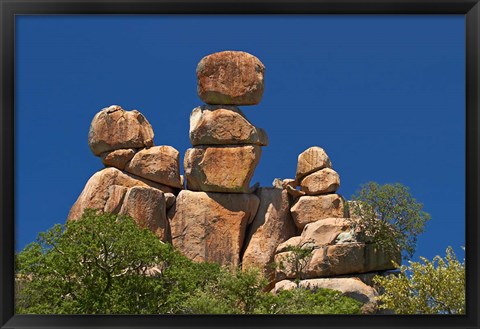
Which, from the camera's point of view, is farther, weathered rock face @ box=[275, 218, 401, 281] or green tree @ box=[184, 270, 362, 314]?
weathered rock face @ box=[275, 218, 401, 281]

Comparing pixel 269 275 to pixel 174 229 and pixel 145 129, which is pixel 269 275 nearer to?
pixel 174 229

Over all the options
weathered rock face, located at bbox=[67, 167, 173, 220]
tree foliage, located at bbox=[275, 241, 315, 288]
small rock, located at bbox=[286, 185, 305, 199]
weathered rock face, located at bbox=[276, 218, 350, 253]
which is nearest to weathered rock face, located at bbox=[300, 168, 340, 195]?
small rock, located at bbox=[286, 185, 305, 199]

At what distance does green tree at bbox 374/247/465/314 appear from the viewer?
20938 millimetres

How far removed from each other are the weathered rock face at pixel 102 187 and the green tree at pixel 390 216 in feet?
23.4

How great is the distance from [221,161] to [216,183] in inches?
30.3

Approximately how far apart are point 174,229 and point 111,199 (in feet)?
7.86

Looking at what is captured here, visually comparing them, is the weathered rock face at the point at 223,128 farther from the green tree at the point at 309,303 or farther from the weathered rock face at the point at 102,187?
the green tree at the point at 309,303

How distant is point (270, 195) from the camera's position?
3009 cm

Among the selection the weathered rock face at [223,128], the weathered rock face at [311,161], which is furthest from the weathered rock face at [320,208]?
the weathered rock face at [223,128]

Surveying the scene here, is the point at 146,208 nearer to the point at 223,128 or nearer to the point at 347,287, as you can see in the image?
the point at 223,128

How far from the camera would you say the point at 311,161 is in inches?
1162

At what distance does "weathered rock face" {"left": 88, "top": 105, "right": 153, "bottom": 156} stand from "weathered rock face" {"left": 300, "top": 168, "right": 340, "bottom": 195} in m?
5.83

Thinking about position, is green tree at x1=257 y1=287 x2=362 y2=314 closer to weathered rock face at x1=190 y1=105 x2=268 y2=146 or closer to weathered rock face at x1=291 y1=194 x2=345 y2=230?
weathered rock face at x1=291 y1=194 x2=345 y2=230

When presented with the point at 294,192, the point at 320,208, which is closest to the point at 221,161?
the point at 294,192
